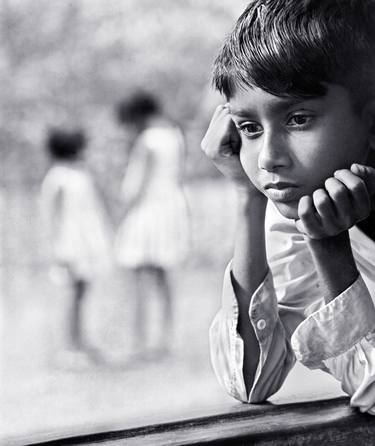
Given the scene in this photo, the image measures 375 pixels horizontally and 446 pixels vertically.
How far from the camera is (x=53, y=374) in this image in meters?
2.37

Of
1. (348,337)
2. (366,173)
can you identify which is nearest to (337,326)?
(348,337)

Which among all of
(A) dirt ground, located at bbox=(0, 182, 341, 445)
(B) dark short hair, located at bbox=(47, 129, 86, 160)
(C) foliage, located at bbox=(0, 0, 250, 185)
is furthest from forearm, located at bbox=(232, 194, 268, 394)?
(C) foliage, located at bbox=(0, 0, 250, 185)

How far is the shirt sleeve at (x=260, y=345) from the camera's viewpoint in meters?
0.62

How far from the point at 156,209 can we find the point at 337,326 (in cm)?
190

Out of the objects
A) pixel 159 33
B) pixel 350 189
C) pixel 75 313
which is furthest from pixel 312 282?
pixel 159 33

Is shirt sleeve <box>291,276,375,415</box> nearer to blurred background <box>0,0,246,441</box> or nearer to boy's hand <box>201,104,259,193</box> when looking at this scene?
boy's hand <box>201,104,259,193</box>

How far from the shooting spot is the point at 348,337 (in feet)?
1.77

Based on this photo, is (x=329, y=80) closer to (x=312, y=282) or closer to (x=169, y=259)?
(x=312, y=282)

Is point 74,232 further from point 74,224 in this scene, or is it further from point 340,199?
point 340,199

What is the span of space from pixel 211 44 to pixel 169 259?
114cm

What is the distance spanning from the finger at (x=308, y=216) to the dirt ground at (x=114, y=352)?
1.25 metres

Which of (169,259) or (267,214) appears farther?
(169,259)

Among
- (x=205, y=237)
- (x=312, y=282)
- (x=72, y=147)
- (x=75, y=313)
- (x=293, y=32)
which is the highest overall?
(x=72, y=147)

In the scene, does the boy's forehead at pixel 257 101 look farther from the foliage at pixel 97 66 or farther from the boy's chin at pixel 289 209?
the foliage at pixel 97 66
